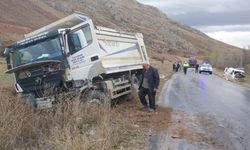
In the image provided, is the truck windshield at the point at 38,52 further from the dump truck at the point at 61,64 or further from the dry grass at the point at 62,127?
the dry grass at the point at 62,127

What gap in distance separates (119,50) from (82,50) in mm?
3561

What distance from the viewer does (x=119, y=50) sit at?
18.7 meters

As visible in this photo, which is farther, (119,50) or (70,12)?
(70,12)

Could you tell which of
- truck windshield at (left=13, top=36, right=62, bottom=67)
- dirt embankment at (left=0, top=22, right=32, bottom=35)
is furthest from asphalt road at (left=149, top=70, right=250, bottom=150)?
dirt embankment at (left=0, top=22, right=32, bottom=35)

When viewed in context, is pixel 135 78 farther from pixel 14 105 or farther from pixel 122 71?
pixel 14 105

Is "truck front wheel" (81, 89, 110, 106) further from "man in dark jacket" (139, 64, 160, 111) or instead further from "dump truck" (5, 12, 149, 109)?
"man in dark jacket" (139, 64, 160, 111)

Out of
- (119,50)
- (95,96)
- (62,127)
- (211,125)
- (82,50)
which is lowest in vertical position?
(211,125)

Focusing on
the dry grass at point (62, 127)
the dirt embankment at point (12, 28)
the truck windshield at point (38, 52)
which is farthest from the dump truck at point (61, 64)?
the dirt embankment at point (12, 28)

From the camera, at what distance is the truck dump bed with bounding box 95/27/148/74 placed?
16344 mm

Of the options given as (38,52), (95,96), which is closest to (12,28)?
(38,52)

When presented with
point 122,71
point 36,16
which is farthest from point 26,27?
point 122,71

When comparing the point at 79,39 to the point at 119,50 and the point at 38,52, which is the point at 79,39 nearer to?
the point at 38,52

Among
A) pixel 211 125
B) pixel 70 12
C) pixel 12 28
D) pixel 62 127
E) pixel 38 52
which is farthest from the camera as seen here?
pixel 70 12

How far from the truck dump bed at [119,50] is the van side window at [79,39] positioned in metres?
0.52
